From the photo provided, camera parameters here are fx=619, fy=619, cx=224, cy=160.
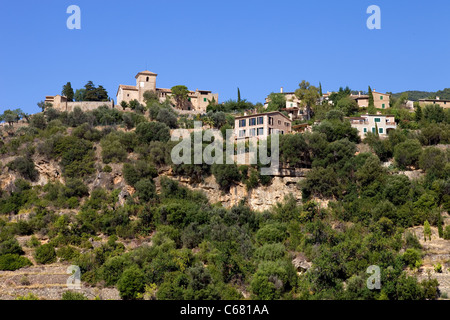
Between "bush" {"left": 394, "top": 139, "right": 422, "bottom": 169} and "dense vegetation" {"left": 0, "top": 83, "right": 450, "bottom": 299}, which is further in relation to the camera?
"bush" {"left": 394, "top": 139, "right": 422, "bottom": 169}

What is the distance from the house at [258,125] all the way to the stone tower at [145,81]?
1917cm

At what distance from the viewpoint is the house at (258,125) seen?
55.1 m

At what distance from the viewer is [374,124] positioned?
56.8 m

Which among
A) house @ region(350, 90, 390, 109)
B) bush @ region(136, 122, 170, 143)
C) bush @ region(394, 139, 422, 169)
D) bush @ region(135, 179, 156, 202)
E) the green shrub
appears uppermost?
house @ region(350, 90, 390, 109)

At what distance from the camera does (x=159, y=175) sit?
166 feet

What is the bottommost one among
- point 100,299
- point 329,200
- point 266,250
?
point 100,299

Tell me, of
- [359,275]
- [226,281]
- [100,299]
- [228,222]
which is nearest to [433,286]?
[359,275]

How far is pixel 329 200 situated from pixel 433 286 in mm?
13063

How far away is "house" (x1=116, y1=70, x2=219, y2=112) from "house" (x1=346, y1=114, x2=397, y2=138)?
68.5 ft

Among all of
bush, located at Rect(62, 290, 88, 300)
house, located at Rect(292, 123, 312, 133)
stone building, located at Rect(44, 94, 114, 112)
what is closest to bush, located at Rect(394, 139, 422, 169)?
house, located at Rect(292, 123, 312, 133)

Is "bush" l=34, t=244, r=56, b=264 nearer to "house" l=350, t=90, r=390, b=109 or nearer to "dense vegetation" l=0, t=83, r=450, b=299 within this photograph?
"dense vegetation" l=0, t=83, r=450, b=299

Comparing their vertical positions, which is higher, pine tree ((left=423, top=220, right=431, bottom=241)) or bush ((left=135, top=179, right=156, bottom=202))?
bush ((left=135, top=179, right=156, bottom=202))

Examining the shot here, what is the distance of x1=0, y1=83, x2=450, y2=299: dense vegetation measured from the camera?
122 feet

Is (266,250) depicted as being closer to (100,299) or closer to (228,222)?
(228,222)
